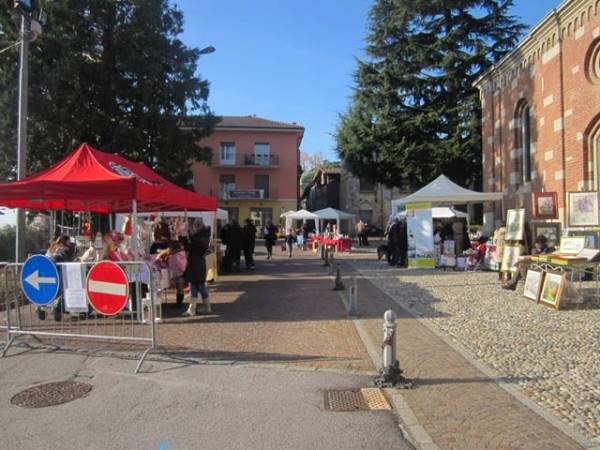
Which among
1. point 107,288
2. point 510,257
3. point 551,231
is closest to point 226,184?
point 551,231

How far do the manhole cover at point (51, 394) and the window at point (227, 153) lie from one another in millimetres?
44496

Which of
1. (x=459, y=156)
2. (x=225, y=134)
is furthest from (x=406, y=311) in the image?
(x=225, y=134)

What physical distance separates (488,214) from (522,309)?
15.9 meters

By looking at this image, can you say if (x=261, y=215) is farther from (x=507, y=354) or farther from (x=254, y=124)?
(x=507, y=354)

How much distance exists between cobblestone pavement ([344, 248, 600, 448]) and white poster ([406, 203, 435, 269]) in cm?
521

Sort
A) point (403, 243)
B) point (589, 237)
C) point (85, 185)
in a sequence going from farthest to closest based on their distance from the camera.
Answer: point (403, 243) → point (589, 237) → point (85, 185)

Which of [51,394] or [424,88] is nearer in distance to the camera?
[51,394]

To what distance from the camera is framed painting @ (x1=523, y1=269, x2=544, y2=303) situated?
32.1ft

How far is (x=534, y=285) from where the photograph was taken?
9.98 meters

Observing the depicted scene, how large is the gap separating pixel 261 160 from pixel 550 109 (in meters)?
34.7

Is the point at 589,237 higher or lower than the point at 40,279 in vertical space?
higher

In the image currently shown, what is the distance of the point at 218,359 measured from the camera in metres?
6.14

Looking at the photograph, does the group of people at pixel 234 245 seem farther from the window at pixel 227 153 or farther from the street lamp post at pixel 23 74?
the window at pixel 227 153

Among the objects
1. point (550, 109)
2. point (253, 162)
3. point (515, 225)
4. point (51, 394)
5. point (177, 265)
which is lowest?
point (51, 394)
